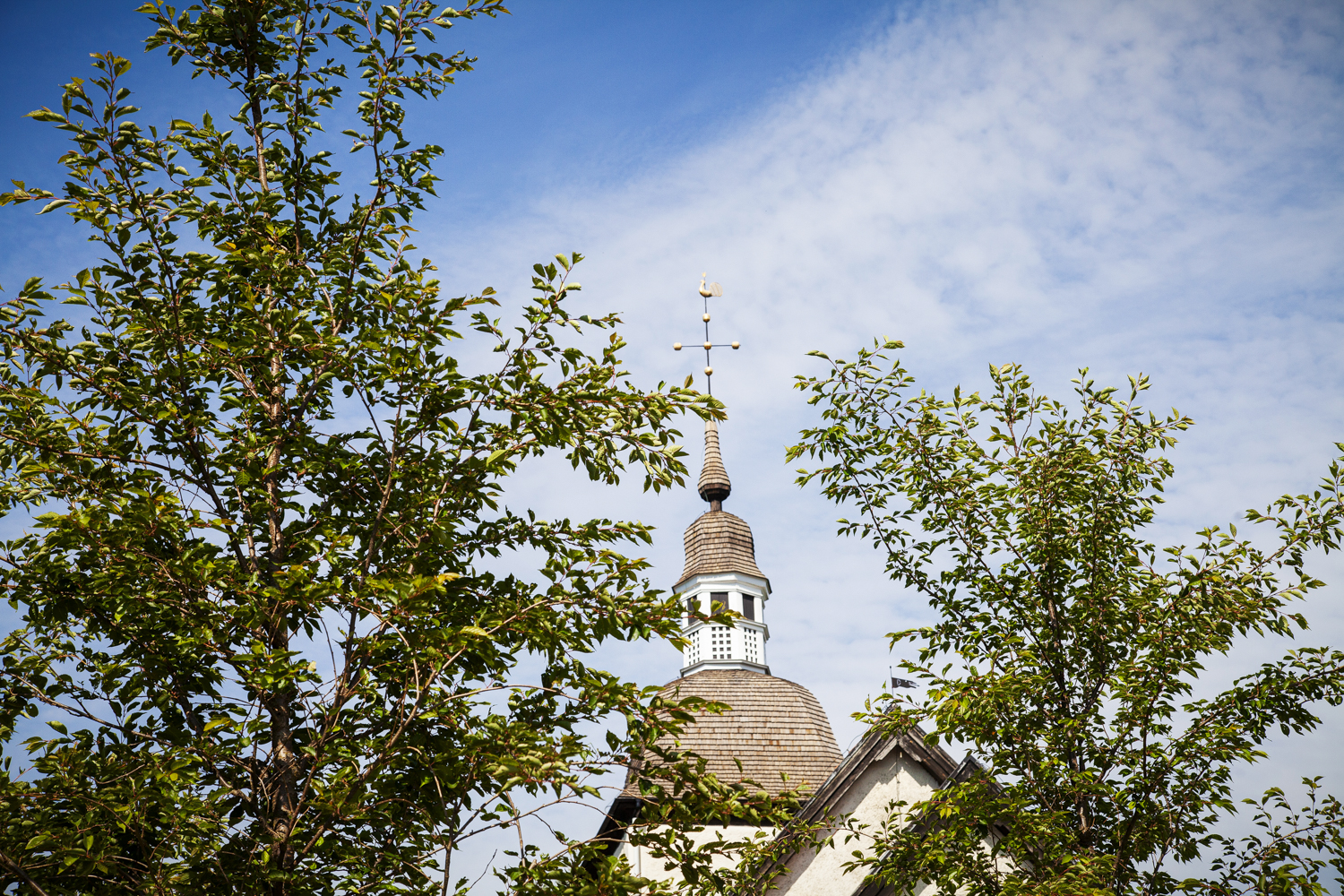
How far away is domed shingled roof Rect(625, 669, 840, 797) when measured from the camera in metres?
23.3

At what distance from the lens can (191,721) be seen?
6266mm

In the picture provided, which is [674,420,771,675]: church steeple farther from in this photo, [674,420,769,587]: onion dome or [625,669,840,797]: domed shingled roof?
[625,669,840,797]: domed shingled roof

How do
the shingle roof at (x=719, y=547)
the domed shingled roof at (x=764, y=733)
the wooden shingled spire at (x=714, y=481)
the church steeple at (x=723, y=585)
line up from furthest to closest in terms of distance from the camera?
the wooden shingled spire at (x=714, y=481), the shingle roof at (x=719, y=547), the church steeple at (x=723, y=585), the domed shingled roof at (x=764, y=733)

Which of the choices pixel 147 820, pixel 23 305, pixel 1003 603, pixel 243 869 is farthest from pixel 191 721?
pixel 1003 603

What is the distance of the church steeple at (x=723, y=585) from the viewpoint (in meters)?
28.1

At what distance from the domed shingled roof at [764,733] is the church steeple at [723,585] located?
1367mm

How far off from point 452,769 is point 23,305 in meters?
4.19

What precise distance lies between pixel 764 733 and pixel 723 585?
5502 millimetres

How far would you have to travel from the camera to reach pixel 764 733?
24.5 metres

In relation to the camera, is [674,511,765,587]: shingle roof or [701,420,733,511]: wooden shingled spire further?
[701,420,733,511]: wooden shingled spire

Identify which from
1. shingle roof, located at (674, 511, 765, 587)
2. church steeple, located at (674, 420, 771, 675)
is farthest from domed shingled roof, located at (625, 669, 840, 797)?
shingle roof, located at (674, 511, 765, 587)

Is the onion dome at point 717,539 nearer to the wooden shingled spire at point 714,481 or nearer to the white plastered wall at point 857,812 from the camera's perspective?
the wooden shingled spire at point 714,481

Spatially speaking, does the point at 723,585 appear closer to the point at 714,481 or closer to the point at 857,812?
the point at 714,481

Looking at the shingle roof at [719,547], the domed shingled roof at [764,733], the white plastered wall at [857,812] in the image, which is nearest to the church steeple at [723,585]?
the shingle roof at [719,547]
